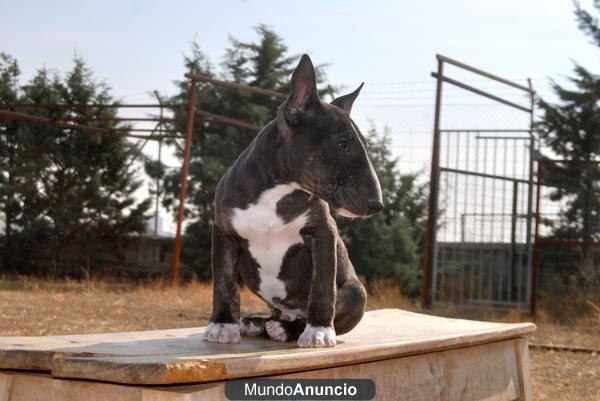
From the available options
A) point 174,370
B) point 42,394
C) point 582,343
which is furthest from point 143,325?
point 174,370

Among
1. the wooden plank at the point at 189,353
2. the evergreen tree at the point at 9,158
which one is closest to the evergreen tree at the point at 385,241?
the evergreen tree at the point at 9,158

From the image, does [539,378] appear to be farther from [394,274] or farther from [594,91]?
[394,274]

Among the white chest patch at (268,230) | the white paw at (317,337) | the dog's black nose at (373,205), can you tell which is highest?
the dog's black nose at (373,205)

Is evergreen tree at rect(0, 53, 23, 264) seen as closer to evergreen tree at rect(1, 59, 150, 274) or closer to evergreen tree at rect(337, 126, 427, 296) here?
evergreen tree at rect(1, 59, 150, 274)

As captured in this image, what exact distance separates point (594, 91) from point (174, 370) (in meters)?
10.3

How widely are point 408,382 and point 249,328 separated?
647 mm

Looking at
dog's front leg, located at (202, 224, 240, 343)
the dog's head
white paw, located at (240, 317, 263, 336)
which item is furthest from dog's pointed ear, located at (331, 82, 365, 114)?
white paw, located at (240, 317, 263, 336)

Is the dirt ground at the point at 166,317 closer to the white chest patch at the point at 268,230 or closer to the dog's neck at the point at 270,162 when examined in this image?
the white chest patch at the point at 268,230

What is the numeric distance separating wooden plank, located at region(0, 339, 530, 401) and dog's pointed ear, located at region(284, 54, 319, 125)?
827 millimetres

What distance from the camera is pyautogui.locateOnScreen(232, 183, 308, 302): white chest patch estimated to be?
2512 mm

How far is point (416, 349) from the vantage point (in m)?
2.80

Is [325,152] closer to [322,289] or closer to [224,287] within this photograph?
[322,289]

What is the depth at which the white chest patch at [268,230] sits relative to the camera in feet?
8.24

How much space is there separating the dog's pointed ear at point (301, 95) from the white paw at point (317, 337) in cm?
70
